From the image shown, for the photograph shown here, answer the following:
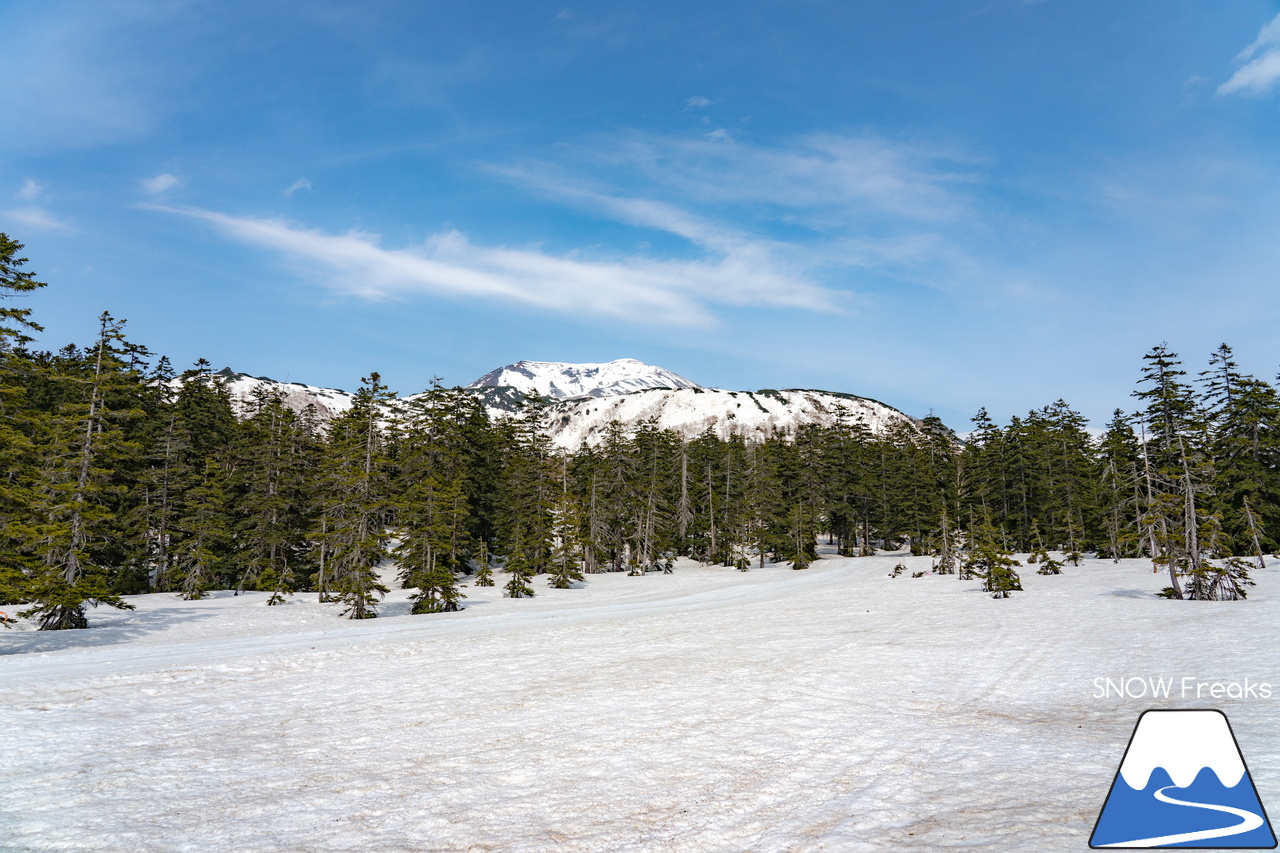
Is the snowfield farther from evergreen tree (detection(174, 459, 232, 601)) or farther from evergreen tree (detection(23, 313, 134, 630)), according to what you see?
evergreen tree (detection(174, 459, 232, 601))

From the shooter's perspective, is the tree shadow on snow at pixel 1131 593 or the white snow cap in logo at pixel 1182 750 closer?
the white snow cap in logo at pixel 1182 750

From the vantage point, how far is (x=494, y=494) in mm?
53031

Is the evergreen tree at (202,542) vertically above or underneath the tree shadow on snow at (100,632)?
above

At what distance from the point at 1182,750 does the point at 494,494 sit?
51229 millimetres

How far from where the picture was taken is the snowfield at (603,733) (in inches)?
210

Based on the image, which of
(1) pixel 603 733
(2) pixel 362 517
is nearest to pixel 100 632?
(2) pixel 362 517

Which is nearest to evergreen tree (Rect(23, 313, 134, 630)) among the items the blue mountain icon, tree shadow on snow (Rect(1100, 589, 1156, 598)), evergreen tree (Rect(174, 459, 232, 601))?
evergreen tree (Rect(174, 459, 232, 601))

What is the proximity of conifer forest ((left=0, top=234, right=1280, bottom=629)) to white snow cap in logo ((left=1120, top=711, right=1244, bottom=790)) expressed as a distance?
911 inches

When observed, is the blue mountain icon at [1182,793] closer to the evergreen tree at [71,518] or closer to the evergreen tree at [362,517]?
the evergreen tree at [362,517]

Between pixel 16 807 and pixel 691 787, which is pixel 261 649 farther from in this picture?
pixel 691 787

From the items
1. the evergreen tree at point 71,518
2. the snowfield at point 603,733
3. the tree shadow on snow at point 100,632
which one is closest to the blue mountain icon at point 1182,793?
the snowfield at point 603,733

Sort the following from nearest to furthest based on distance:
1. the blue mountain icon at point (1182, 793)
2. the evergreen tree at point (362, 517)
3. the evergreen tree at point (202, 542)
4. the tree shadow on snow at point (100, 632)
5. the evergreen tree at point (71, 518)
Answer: the blue mountain icon at point (1182, 793), the tree shadow on snow at point (100, 632), the evergreen tree at point (71, 518), the evergreen tree at point (362, 517), the evergreen tree at point (202, 542)

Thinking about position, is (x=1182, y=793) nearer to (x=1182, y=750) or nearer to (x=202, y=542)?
(x=1182, y=750)

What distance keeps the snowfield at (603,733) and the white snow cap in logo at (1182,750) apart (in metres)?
0.66
